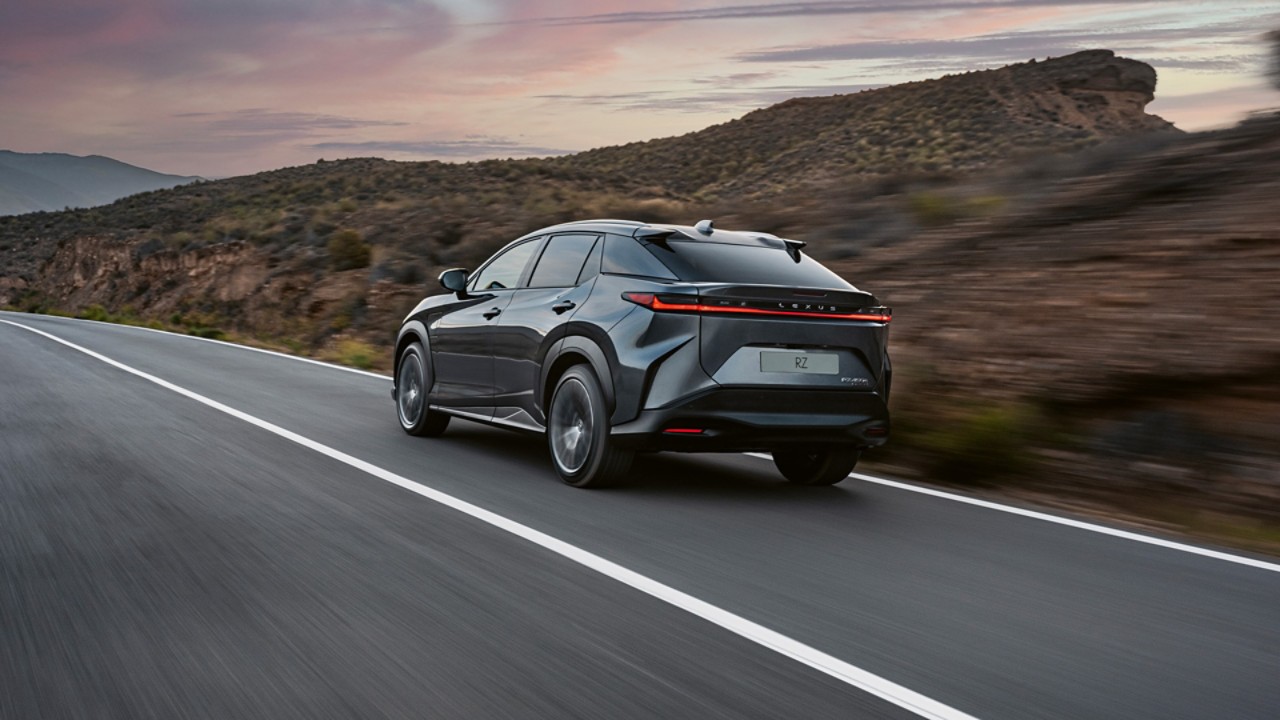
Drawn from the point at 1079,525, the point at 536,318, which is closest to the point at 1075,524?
the point at 1079,525

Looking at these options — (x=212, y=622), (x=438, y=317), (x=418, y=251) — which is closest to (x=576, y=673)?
(x=212, y=622)

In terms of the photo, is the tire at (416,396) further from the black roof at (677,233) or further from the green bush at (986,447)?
the green bush at (986,447)

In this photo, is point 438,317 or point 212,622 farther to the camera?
point 438,317

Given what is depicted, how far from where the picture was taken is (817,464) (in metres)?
8.45

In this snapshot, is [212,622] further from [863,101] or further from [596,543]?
[863,101]

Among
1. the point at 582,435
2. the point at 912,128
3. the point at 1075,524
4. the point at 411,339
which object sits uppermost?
the point at 912,128

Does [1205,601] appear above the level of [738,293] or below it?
below

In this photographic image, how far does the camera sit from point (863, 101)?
64.9 meters

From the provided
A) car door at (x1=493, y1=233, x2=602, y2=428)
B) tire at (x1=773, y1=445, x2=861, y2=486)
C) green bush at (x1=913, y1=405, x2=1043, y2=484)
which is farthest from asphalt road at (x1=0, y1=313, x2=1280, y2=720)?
green bush at (x1=913, y1=405, x2=1043, y2=484)

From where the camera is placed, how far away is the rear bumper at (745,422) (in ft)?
24.1

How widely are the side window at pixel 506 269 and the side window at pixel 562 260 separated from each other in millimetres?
251

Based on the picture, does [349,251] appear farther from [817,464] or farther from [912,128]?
[912,128]

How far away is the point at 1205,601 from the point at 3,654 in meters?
4.81

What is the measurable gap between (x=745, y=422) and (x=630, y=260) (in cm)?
136
